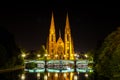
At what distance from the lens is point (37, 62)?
9812 cm

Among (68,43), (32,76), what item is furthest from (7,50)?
(68,43)

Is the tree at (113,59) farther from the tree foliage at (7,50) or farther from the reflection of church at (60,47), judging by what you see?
the reflection of church at (60,47)

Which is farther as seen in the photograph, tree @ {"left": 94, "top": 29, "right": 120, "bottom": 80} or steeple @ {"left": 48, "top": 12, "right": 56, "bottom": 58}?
steeple @ {"left": 48, "top": 12, "right": 56, "bottom": 58}

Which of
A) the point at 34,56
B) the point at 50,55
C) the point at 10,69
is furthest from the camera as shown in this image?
the point at 50,55

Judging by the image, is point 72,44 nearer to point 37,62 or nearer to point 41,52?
point 41,52

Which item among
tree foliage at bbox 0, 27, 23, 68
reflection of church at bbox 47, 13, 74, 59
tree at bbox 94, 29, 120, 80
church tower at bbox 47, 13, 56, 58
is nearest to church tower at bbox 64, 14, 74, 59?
reflection of church at bbox 47, 13, 74, 59

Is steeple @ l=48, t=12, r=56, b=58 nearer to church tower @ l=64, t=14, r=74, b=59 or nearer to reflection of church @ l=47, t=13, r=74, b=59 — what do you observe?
reflection of church @ l=47, t=13, r=74, b=59

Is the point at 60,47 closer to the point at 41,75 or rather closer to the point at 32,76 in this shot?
the point at 41,75

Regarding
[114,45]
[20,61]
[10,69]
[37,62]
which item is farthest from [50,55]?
[114,45]

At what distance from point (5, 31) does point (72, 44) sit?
2769 inches

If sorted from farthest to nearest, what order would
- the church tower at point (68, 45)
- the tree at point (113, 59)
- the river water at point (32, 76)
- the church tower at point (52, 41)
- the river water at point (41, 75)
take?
the church tower at point (68, 45), the church tower at point (52, 41), the river water at point (41, 75), the river water at point (32, 76), the tree at point (113, 59)

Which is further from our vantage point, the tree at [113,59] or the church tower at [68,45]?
the church tower at [68,45]

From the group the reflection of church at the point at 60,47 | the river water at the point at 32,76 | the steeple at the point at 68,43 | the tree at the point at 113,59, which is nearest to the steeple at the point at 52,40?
the reflection of church at the point at 60,47

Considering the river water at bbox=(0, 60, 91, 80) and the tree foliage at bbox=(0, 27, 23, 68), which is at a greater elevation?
the tree foliage at bbox=(0, 27, 23, 68)
